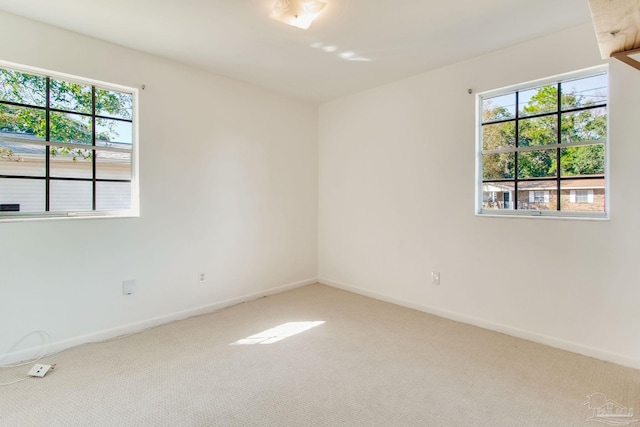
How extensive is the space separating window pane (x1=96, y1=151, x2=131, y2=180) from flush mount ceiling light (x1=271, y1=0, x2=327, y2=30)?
1837 mm

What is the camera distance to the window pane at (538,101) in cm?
265

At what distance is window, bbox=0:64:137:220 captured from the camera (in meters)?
2.37

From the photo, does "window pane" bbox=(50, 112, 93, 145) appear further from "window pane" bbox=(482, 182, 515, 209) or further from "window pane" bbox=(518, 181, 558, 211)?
"window pane" bbox=(518, 181, 558, 211)

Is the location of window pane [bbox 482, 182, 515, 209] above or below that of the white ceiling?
below

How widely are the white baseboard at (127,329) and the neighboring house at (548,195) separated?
2710mm

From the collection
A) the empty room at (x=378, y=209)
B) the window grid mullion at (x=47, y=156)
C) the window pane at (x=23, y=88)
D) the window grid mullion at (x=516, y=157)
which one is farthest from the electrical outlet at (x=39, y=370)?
the window grid mullion at (x=516, y=157)

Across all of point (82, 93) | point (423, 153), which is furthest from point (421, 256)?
point (82, 93)

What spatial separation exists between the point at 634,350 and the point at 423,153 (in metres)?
2.28

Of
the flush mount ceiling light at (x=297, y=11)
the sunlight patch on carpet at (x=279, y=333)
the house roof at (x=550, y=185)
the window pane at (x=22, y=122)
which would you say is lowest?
the sunlight patch on carpet at (x=279, y=333)

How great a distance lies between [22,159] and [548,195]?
4.25m

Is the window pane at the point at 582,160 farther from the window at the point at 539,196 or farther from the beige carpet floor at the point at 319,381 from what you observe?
the beige carpet floor at the point at 319,381

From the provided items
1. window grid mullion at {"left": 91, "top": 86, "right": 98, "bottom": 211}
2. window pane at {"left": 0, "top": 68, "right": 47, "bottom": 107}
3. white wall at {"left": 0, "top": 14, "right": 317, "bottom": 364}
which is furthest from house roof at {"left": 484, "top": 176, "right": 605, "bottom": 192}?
window pane at {"left": 0, "top": 68, "right": 47, "bottom": 107}

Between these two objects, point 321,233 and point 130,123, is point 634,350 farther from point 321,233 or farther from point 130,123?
point 130,123

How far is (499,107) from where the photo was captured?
2.94 metres
